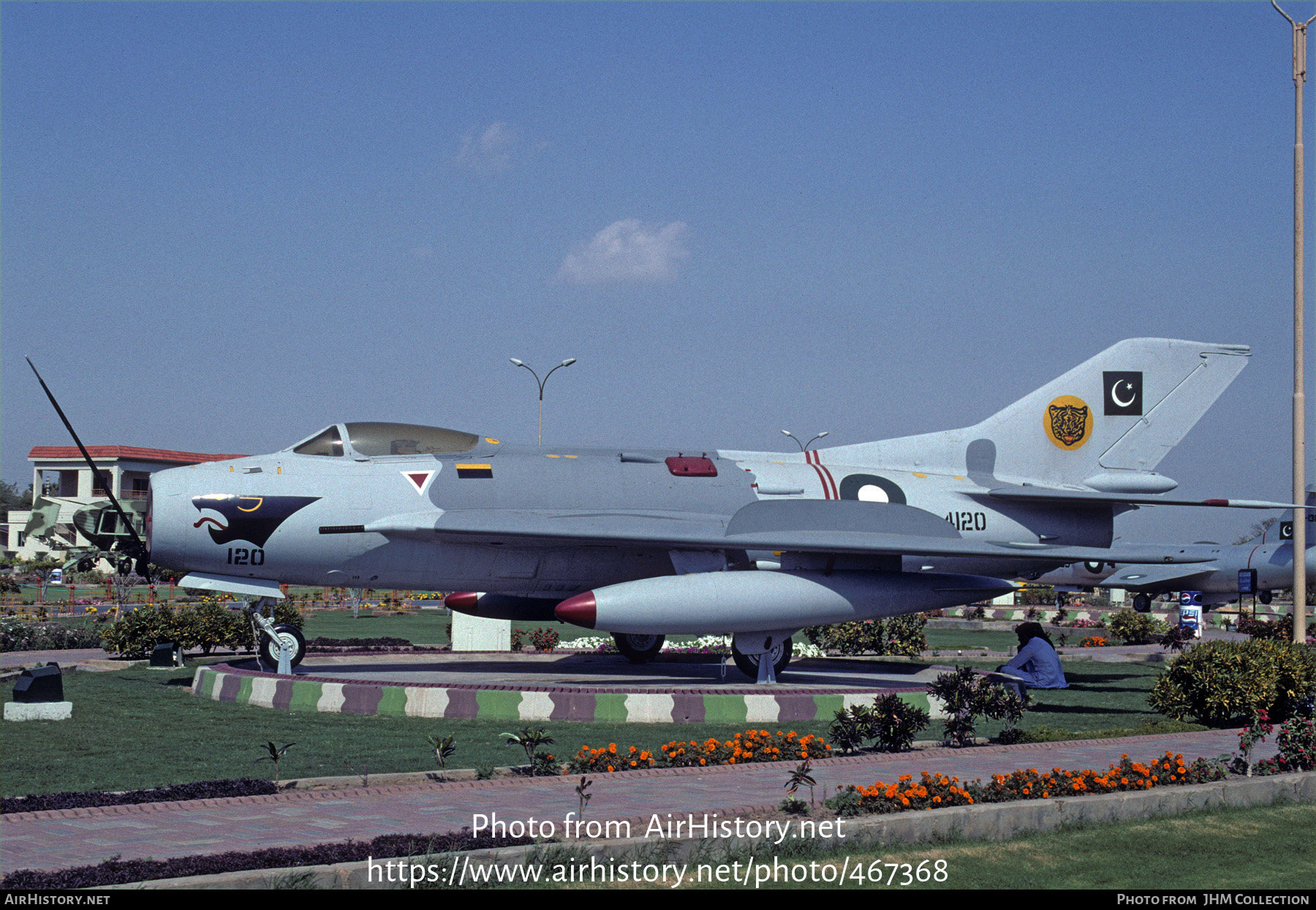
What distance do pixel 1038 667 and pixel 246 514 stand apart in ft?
41.9

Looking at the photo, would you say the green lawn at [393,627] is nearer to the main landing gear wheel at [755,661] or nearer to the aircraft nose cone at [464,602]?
the aircraft nose cone at [464,602]

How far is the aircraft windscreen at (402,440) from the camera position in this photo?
65.3 ft

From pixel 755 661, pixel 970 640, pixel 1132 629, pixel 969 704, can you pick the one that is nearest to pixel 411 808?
pixel 969 704

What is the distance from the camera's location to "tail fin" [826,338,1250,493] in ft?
76.9

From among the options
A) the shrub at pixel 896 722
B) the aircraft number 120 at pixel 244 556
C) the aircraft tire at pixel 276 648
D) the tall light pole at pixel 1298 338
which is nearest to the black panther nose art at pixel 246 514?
the aircraft number 120 at pixel 244 556

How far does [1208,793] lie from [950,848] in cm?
311

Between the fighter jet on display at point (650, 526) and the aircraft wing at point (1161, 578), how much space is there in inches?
948

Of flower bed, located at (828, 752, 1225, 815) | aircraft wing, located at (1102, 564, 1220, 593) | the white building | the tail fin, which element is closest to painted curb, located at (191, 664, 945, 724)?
flower bed, located at (828, 752, 1225, 815)

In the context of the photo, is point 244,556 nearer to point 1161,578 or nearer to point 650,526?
point 650,526

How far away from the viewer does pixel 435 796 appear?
10.0m

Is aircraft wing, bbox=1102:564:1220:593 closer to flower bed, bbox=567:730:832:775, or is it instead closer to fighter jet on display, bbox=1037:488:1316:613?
fighter jet on display, bbox=1037:488:1316:613

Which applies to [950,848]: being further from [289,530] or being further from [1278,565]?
[1278,565]

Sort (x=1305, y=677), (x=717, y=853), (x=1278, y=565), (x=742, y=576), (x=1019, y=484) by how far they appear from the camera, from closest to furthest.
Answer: (x=717, y=853) < (x=1305, y=677) < (x=742, y=576) < (x=1019, y=484) < (x=1278, y=565)

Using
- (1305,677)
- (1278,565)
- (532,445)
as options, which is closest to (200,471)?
(532,445)
